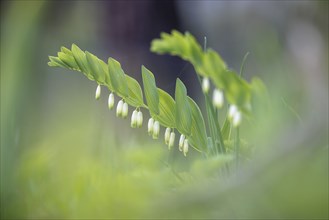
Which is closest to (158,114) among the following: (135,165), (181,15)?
(135,165)

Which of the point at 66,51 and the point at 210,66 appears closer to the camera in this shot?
the point at 210,66

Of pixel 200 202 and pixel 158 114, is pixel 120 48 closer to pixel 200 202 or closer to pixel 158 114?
pixel 158 114

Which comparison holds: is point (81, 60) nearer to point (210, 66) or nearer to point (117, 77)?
point (117, 77)

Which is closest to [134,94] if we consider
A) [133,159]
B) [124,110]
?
[124,110]

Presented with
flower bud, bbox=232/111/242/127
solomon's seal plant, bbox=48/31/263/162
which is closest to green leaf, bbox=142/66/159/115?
solomon's seal plant, bbox=48/31/263/162

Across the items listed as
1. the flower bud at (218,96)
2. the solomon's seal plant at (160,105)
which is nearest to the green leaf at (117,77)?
the solomon's seal plant at (160,105)

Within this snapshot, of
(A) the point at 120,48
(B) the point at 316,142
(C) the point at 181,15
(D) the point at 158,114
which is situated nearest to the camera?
(B) the point at 316,142
